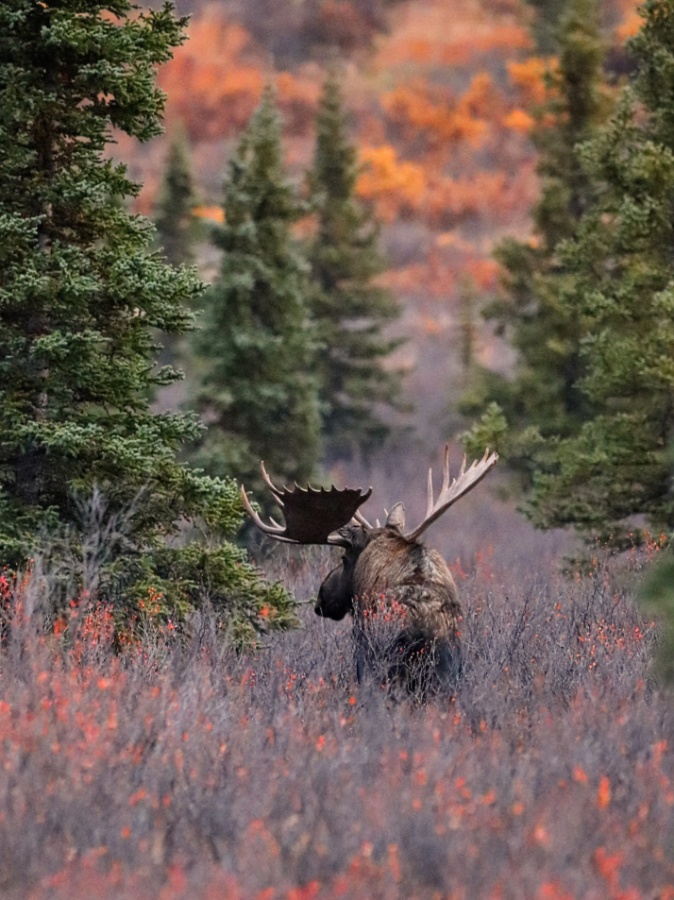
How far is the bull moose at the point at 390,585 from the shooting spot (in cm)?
788

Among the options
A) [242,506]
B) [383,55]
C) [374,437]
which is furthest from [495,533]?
[383,55]

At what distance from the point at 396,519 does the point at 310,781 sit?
323 centimetres

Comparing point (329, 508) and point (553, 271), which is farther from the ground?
point (553, 271)

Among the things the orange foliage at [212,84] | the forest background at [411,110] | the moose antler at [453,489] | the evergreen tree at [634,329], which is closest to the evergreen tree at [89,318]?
the moose antler at [453,489]

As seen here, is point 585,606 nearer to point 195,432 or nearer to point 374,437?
point 195,432

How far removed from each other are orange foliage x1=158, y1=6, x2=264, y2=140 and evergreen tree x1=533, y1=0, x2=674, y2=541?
56.1 metres

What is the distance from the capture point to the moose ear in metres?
8.74

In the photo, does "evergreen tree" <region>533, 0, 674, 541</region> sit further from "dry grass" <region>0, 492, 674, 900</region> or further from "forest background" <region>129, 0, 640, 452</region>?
"forest background" <region>129, 0, 640, 452</region>

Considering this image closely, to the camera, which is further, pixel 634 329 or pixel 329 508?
pixel 634 329

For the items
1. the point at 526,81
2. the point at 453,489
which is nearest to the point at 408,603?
the point at 453,489

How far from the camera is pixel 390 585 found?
26.9 feet

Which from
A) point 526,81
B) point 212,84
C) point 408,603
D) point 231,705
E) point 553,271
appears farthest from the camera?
point 212,84

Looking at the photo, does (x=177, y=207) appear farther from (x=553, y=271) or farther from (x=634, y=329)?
(x=634, y=329)

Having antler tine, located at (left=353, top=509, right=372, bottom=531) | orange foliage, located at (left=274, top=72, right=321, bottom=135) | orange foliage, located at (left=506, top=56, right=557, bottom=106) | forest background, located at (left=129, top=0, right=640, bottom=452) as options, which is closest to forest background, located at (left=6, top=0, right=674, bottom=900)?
antler tine, located at (left=353, top=509, right=372, bottom=531)
